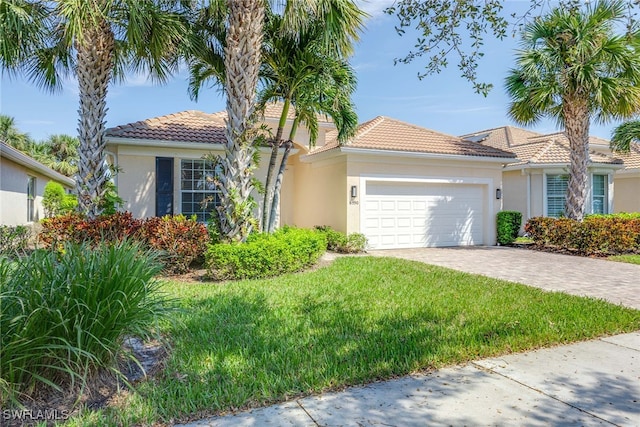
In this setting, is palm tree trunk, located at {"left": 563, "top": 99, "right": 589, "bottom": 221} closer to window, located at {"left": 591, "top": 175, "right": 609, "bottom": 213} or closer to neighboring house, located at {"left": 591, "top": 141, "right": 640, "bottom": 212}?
window, located at {"left": 591, "top": 175, "right": 609, "bottom": 213}

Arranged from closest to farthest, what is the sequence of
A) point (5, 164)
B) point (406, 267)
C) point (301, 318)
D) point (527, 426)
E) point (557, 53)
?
point (527, 426) → point (301, 318) → point (406, 267) → point (557, 53) → point (5, 164)

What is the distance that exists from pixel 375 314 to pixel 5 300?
4.45m

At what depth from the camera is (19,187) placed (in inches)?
715

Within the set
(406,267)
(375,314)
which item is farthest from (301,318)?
(406,267)

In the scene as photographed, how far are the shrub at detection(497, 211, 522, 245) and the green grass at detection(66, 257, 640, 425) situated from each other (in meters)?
8.53

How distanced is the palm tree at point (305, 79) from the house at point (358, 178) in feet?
5.89

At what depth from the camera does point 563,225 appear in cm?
1448

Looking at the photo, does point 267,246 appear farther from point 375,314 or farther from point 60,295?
point 60,295

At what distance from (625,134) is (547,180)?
12.7 feet

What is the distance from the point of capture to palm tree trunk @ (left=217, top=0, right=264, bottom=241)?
30.2 feet

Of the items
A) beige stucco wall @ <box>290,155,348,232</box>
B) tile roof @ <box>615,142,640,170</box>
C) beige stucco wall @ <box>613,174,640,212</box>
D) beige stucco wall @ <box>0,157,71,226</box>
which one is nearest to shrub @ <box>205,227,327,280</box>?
beige stucco wall @ <box>290,155,348,232</box>

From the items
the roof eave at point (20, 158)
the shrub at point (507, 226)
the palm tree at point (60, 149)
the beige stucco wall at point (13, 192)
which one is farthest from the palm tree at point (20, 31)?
the palm tree at point (60, 149)

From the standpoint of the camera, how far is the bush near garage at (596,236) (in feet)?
44.3

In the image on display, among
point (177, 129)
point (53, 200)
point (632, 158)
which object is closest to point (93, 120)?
point (177, 129)
